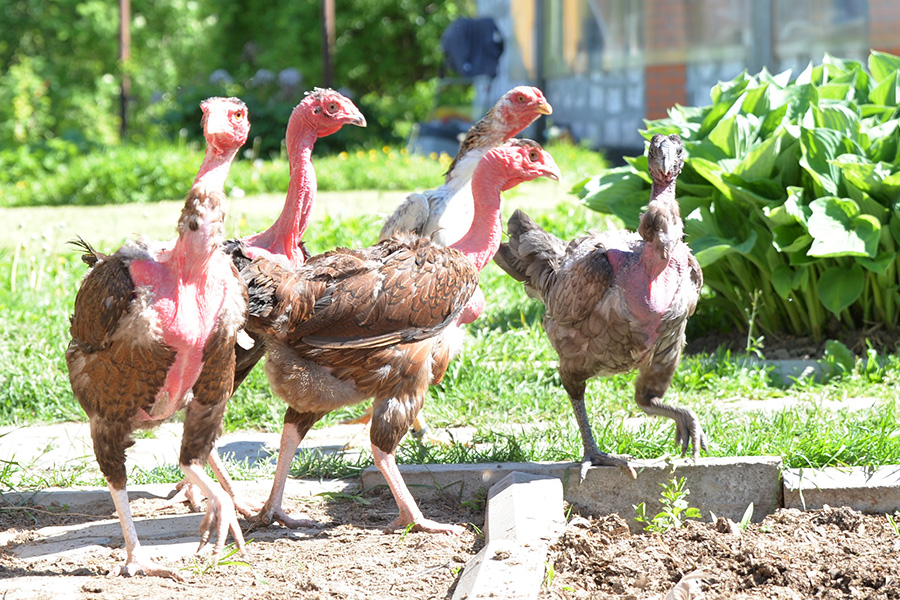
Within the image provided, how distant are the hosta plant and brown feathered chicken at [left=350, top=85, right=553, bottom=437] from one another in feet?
3.09

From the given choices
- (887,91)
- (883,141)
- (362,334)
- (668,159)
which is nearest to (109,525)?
(362,334)

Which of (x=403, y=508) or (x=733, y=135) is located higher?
(x=733, y=135)

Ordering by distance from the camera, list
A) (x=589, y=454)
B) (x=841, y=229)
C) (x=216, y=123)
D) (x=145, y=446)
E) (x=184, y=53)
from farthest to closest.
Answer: (x=184, y=53)
(x=841, y=229)
(x=145, y=446)
(x=589, y=454)
(x=216, y=123)

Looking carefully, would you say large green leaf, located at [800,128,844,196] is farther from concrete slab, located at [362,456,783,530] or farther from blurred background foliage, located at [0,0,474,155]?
blurred background foliage, located at [0,0,474,155]

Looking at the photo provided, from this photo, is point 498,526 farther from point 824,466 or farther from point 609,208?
point 609,208

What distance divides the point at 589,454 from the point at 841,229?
6.92ft

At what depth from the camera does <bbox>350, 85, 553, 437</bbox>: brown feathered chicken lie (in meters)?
4.64

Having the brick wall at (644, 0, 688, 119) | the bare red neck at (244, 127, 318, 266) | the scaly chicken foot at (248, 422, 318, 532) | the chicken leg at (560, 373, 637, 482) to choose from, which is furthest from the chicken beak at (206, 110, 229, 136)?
the brick wall at (644, 0, 688, 119)

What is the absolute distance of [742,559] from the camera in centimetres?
299

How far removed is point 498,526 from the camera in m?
3.15

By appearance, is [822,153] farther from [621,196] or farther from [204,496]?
[204,496]

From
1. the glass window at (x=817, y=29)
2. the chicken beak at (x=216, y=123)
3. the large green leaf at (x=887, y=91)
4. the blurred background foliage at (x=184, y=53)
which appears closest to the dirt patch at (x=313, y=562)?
the chicken beak at (x=216, y=123)

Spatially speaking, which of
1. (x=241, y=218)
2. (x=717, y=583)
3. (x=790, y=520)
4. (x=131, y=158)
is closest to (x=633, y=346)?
(x=790, y=520)

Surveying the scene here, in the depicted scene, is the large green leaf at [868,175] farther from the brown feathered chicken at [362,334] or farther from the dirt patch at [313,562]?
the dirt patch at [313,562]
